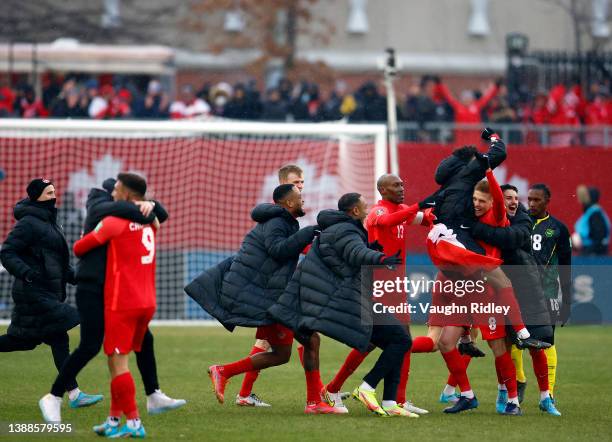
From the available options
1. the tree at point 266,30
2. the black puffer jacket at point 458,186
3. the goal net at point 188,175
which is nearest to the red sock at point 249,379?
the black puffer jacket at point 458,186

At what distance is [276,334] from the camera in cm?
1196

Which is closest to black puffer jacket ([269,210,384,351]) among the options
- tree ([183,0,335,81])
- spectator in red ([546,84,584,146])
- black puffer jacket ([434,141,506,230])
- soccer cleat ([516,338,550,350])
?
black puffer jacket ([434,141,506,230])

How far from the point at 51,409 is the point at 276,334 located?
2.32 m

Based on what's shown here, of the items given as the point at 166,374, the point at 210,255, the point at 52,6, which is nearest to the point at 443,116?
the point at 210,255

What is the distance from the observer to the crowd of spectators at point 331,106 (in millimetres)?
23984

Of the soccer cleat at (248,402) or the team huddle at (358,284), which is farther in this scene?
the soccer cleat at (248,402)

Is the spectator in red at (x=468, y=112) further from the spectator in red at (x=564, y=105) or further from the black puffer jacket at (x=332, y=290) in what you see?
the black puffer jacket at (x=332, y=290)

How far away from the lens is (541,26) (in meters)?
41.0

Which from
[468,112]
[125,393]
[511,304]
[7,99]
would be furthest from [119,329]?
[7,99]

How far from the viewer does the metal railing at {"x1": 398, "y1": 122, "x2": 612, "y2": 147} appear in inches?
904

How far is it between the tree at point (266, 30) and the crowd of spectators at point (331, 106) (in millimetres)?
9036

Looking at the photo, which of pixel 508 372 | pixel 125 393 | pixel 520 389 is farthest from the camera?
pixel 520 389

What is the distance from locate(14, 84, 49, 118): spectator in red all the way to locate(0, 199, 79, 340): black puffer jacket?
39.5ft

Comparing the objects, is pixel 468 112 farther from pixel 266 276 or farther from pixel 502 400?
pixel 266 276
